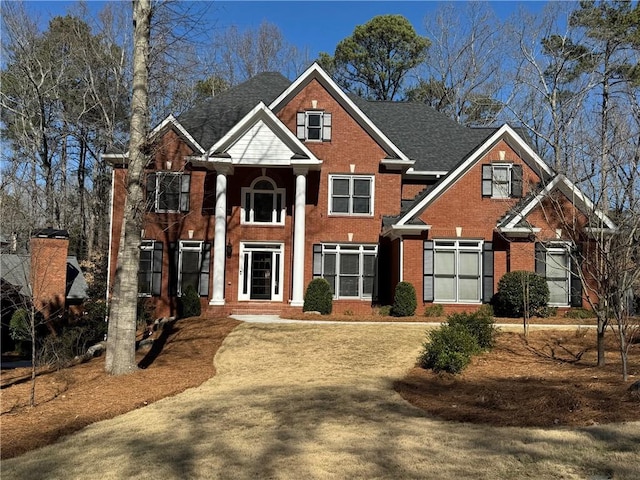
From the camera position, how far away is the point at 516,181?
64.1 ft

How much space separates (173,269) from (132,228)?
9079 millimetres

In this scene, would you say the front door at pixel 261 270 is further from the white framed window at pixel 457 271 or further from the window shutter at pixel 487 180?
the window shutter at pixel 487 180

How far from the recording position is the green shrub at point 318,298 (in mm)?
18541

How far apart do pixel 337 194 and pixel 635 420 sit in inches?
600

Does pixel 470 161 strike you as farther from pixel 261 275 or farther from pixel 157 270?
pixel 157 270

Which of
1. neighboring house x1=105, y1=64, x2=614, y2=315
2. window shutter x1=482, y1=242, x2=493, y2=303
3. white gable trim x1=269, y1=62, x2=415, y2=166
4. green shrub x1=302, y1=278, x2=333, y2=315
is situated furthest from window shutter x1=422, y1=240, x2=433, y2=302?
white gable trim x1=269, y1=62, x2=415, y2=166

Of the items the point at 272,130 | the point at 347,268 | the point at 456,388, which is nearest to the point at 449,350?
the point at 456,388

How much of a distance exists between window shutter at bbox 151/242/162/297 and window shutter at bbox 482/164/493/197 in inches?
482

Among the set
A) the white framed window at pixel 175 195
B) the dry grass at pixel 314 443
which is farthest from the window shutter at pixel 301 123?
the dry grass at pixel 314 443

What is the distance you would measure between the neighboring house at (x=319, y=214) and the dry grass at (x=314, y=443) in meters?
9.56

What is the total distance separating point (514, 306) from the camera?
17.6 m

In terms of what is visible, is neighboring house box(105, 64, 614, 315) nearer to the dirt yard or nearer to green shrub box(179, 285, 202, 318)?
green shrub box(179, 285, 202, 318)

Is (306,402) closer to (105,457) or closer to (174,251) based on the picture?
(105,457)

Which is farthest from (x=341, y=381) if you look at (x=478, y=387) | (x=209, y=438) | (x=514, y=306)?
(x=514, y=306)
